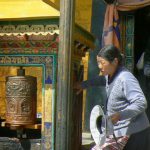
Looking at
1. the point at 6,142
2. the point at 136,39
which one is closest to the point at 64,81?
the point at 6,142

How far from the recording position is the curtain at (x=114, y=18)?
714 cm

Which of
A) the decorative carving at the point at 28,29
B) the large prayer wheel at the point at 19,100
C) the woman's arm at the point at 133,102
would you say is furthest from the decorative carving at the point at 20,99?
the woman's arm at the point at 133,102

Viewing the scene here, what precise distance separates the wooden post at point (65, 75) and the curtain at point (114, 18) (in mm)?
3603

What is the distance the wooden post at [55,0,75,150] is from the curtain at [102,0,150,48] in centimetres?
360

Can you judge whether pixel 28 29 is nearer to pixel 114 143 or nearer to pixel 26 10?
pixel 26 10

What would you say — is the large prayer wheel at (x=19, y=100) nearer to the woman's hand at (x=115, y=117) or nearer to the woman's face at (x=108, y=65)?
the woman's face at (x=108, y=65)

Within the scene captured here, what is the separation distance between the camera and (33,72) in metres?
7.52

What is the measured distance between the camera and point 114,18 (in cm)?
730

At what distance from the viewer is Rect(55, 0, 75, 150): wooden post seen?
3582 millimetres

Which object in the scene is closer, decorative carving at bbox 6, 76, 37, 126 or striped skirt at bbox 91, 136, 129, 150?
striped skirt at bbox 91, 136, 129, 150

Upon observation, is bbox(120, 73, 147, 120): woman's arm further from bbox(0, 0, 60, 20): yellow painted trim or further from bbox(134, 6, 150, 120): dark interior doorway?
bbox(134, 6, 150, 120): dark interior doorway

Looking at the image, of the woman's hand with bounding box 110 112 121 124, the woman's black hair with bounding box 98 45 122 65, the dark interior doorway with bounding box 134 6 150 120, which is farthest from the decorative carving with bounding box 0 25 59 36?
the dark interior doorway with bounding box 134 6 150 120

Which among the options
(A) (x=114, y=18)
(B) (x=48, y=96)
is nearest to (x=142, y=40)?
(A) (x=114, y=18)

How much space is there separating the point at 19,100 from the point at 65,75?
166cm
